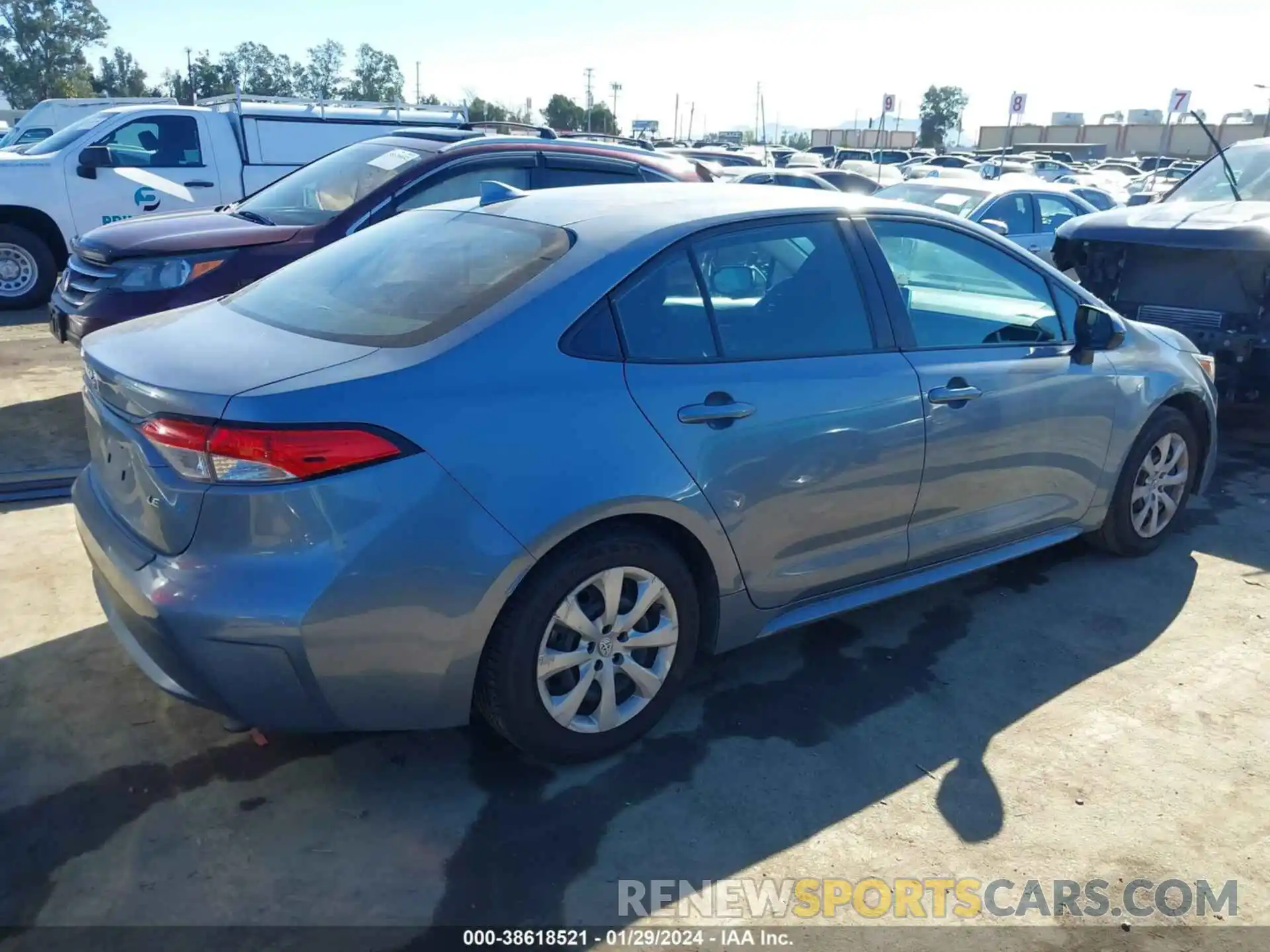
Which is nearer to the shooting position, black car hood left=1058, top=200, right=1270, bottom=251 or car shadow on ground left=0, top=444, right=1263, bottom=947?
car shadow on ground left=0, top=444, right=1263, bottom=947

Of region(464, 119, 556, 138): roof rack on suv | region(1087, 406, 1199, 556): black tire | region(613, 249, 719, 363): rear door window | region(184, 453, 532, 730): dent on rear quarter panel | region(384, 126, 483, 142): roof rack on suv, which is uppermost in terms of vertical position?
region(464, 119, 556, 138): roof rack on suv

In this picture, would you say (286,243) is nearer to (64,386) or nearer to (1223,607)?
(64,386)

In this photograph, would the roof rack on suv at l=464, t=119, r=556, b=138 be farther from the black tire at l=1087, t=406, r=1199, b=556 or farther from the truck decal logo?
the black tire at l=1087, t=406, r=1199, b=556

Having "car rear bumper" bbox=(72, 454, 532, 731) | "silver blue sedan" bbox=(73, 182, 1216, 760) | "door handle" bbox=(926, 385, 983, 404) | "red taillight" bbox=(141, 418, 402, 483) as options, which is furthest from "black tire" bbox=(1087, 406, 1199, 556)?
"red taillight" bbox=(141, 418, 402, 483)

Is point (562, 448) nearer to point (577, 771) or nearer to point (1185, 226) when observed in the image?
point (577, 771)

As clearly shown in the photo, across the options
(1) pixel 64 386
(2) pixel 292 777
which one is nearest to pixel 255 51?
(1) pixel 64 386

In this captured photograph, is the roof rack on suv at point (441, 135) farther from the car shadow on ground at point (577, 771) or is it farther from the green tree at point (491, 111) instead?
the green tree at point (491, 111)

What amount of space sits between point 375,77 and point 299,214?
271 ft

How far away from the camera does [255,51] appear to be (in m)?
84.6

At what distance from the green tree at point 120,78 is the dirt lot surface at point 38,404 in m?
75.9

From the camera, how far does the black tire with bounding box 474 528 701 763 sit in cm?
273

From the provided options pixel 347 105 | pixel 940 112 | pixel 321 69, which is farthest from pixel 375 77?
pixel 347 105

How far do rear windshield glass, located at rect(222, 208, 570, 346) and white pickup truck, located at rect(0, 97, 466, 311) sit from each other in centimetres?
773

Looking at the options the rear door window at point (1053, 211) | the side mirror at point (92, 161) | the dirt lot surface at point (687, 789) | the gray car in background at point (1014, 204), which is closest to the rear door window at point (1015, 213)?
the gray car in background at point (1014, 204)
